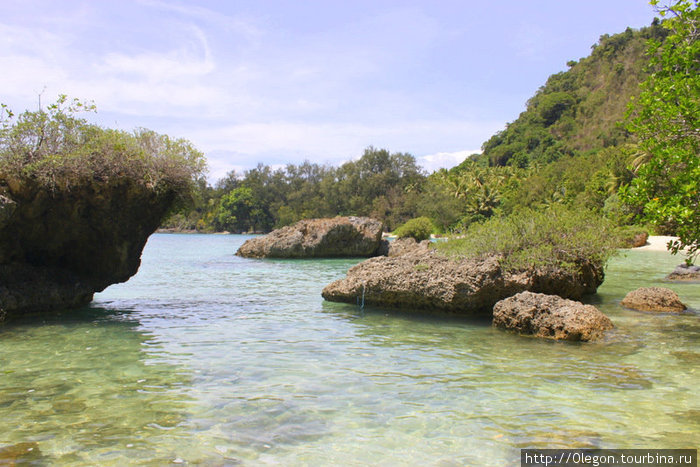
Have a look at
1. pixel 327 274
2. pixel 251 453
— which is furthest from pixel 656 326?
pixel 327 274

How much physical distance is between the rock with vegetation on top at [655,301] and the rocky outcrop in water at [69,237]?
11.5 m

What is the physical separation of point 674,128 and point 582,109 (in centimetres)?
11280

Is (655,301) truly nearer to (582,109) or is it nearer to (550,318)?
(550,318)

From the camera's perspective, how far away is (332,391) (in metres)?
6.11

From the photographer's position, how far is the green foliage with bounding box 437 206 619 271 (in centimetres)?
1126

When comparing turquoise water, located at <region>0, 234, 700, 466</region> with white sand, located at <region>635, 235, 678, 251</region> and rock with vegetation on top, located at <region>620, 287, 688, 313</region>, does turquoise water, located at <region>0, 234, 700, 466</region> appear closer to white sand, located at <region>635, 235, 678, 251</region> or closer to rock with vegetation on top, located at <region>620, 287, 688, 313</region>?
rock with vegetation on top, located at <region>620, 287, 688, 313</region>

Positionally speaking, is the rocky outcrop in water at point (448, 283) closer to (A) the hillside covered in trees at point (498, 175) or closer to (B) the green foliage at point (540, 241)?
(B) the green foliage at point (540, 241)

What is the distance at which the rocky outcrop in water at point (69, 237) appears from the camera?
10625 mm

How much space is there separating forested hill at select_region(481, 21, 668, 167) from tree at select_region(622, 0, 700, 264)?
3264 inches

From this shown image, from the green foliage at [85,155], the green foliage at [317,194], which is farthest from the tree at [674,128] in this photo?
the green foliage at [317,194]

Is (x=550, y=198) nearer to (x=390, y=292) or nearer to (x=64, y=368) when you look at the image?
(x=390, y=292)

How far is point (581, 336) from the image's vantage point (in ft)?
28.2

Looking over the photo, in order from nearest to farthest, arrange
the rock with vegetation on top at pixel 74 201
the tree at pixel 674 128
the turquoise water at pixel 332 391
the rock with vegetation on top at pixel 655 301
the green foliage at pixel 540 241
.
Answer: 1. the turquoise water at pixel 332 391
2. the tree at pixel 674 128
3. the rock with vegetation on top at pixel 74 201
4. the green foliage at pixel 540 241
5. the rock with vegetation on top at pixel 655 301

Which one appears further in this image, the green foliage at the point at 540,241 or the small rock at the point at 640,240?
the small rock at the point at 640,240
